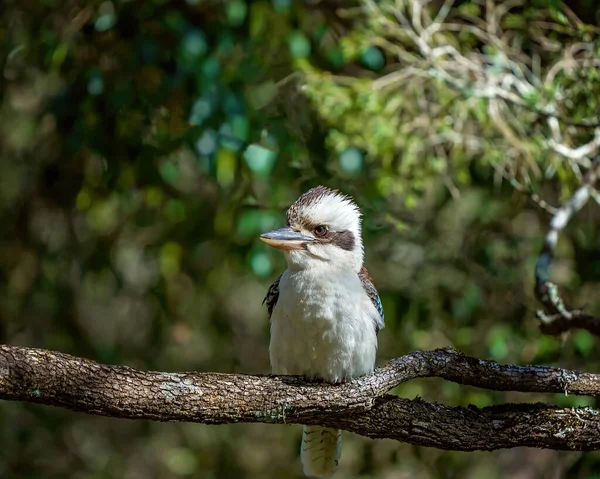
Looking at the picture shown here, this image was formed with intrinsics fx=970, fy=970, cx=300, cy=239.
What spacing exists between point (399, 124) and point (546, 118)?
0.62 metres

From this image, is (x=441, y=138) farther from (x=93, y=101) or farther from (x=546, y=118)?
(x=93, y=101)

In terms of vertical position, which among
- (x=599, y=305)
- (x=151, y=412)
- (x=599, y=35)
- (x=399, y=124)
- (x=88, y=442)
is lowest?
(x=88, y=442)

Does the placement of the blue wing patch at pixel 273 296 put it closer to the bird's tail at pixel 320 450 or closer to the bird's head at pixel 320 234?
the bird's head at pixel 320 234

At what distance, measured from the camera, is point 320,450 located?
11.1ft

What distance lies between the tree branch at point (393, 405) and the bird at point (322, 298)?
7.0 inches

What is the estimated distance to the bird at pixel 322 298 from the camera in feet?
9.50

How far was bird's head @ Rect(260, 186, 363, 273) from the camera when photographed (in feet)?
9.62

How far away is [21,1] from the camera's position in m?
4.34

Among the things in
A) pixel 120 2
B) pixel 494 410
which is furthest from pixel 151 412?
pixel 120 2

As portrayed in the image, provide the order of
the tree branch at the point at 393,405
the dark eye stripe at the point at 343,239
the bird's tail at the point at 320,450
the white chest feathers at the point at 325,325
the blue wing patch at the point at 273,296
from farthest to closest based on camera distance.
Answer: the bird's tail at the point at 320,450, the blue wing patch at the point at 273,296, the dark eye stripe at the point at 343,239, the white chest feathers at the point at 325,325, the tree branch at the point at 393,405

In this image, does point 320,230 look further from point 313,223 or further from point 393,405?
point 393,405

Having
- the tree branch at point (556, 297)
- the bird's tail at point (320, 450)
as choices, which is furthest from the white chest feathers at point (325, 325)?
the tree branch at point (556, 297)

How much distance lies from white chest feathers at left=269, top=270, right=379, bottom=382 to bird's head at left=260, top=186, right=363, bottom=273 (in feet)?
0.17

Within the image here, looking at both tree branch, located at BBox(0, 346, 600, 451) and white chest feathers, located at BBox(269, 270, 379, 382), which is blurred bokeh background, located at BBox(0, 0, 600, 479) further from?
tree branch, located at BBox(0, 346, 600, 451)
